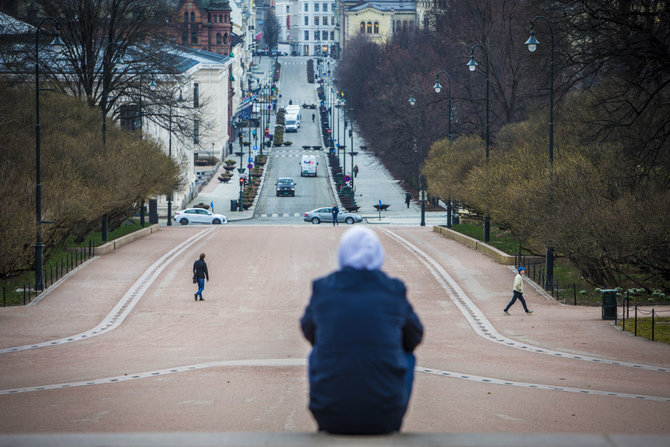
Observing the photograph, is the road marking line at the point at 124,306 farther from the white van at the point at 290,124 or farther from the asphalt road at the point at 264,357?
the white van at the point at 290,124

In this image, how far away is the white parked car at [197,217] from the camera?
6962 cm

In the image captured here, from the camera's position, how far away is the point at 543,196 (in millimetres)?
29656

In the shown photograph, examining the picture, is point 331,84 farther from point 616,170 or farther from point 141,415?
point 141,415

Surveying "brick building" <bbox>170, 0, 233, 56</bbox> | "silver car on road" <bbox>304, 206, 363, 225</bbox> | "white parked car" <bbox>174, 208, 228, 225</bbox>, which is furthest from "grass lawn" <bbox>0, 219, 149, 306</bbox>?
"brick building" <bbox>170, 0, 233, 56</bbox>

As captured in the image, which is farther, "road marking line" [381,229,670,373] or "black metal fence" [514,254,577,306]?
"black metal fence" [514,254,577,306]

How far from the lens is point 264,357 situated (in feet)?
61.2

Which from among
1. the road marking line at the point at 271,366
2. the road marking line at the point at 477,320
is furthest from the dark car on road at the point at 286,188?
the road marking line at the point at 271,366

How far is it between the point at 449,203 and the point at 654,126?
19.1 m

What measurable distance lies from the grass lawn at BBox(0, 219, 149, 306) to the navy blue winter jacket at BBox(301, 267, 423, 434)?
22.5 m

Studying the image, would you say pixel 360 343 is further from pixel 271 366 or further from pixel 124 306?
pixel 124 306

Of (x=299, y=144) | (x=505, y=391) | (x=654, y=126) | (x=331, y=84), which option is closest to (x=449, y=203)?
(x=654, y=126)

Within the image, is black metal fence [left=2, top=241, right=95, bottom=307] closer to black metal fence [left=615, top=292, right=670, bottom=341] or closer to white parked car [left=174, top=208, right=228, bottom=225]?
black metal fence [left=615, top=292, right=670, bottom=341]

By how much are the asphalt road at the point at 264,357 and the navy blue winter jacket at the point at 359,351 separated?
713 cm

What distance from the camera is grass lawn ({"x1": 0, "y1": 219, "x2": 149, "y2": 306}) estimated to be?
27.1m
